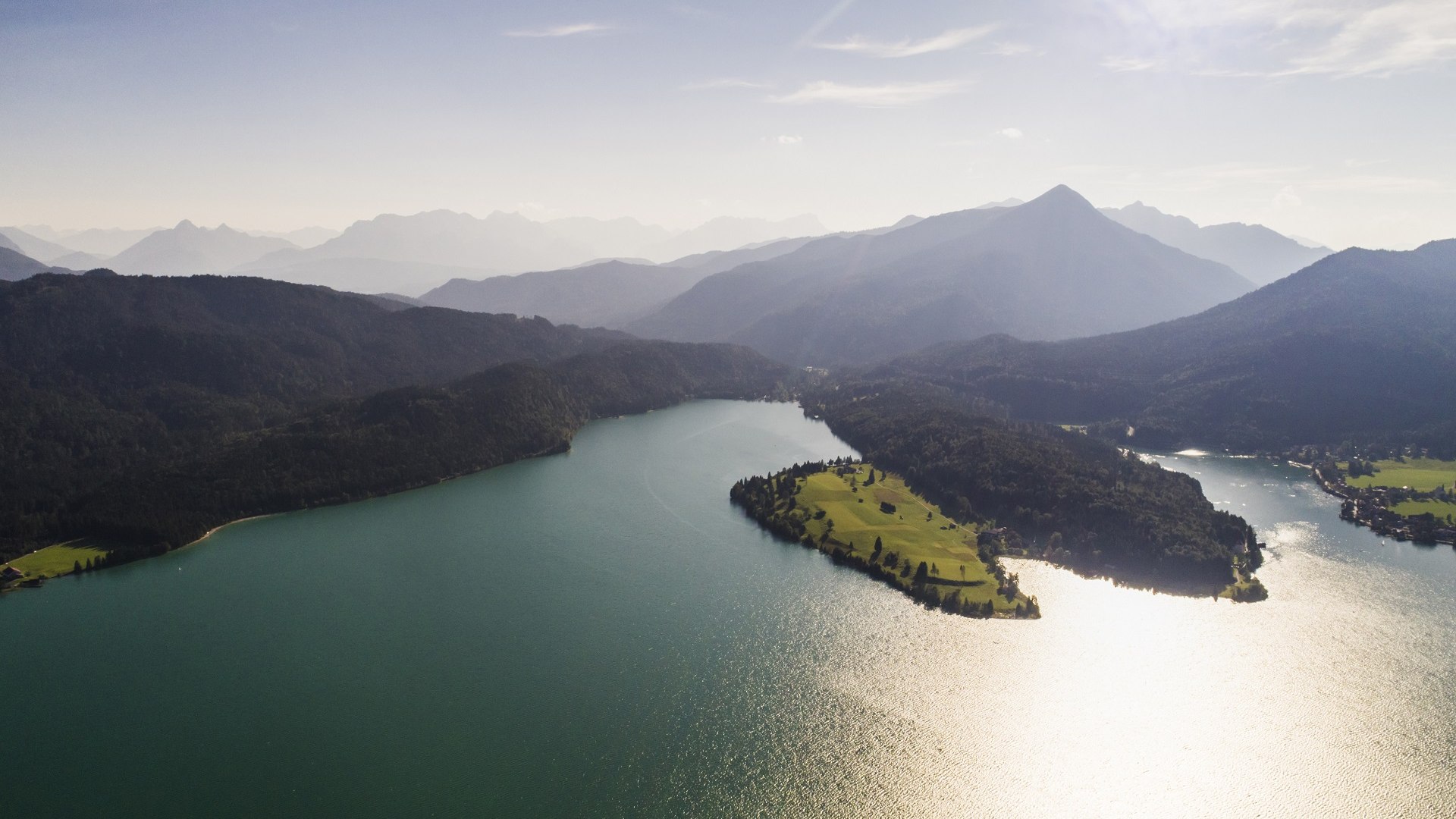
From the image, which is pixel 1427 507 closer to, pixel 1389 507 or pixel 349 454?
pixel 1389 507

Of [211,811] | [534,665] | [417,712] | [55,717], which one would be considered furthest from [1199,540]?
[55,717]

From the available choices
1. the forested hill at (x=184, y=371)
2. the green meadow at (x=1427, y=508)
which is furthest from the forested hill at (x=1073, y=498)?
the forested hill at (x=184, y=371)

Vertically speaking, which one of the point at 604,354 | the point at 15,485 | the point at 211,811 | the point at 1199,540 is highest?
the point at 604,354

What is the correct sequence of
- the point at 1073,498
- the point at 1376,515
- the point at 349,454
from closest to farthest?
the point at 1073,498, the point at 1376,515, the point at 349,454

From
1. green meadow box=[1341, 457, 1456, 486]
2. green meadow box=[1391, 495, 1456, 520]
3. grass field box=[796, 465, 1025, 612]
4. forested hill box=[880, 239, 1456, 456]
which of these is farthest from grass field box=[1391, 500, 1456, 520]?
grass field box=[796, 465, 1025, 612]

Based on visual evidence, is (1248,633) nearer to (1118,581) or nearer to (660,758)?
(1118,581)

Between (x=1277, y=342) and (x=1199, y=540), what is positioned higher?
(x=1277, y=342)

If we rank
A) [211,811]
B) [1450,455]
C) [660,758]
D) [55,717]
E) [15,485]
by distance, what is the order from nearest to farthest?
[211,811]
[660,758]
[55,717]
[15,485]
[1450,455]

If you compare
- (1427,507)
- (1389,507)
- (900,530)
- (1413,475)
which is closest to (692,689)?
(900,530)
